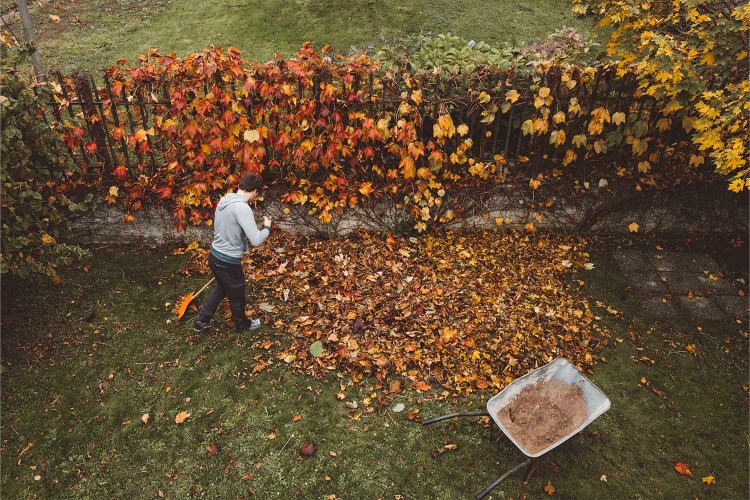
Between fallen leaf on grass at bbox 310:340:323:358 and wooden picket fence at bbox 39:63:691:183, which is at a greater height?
wooden picket fence at bbox 39:63:691:183

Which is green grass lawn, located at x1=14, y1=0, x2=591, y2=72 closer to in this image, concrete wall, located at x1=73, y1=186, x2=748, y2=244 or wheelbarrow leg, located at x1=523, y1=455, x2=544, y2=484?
concrete wall, located at x1=73, y1=186, x2=748, y2=244

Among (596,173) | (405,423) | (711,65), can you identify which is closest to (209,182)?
(405,423)

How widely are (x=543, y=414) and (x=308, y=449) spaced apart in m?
1.99

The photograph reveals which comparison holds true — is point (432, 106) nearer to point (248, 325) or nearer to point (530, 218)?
point (530, 218)

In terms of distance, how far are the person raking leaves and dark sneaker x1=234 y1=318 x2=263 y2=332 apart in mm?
121

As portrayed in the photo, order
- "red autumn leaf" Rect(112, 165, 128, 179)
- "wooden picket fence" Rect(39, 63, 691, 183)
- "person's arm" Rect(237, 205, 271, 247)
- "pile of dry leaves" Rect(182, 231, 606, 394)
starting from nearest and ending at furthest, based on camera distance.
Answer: "person's arm" Rect(237, 205, 271, 247) < "pile of dry leaves" Rect(182, 231, 606, 394) < "wooden picket fence" Rect(39, 63, 691, 183) < "red autumn leaf" Rect(112, 165, 128, 179)

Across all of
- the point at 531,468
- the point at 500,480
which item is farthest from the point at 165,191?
the point at 531,468

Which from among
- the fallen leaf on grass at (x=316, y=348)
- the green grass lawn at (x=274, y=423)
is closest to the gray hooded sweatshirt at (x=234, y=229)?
the green grass lawn at (x=274, y=423)

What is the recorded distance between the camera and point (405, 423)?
409cm

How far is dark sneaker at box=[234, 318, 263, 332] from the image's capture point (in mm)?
4844

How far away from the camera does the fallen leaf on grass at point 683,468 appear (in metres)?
3.79

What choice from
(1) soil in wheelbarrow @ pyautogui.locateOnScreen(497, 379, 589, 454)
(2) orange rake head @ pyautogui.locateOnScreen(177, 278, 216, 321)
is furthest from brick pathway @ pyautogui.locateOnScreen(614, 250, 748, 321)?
(2) orange rake head @ pyautogui.locateOnScreen(177, 278, 216, 321)

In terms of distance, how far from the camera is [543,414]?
3803 mm

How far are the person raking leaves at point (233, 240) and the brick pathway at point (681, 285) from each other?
457 centimetres
